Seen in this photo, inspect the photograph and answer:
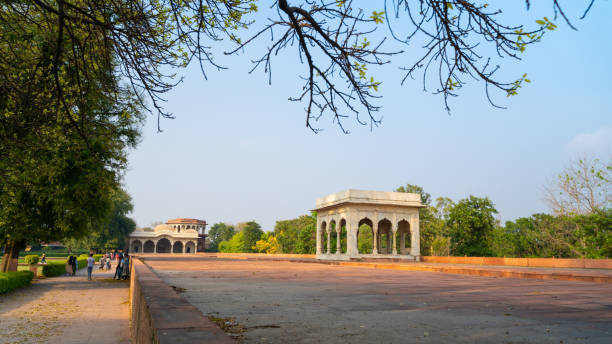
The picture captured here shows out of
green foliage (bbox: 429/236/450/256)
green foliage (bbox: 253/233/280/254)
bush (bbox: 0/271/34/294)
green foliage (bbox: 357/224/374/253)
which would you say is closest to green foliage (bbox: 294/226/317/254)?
green foliage (bbox: 357/224/374/253)

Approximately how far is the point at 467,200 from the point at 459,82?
31088 mm

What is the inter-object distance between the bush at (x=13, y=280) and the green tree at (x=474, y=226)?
93.2 feet

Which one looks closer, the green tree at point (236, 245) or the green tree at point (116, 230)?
the green tree at point (116, 230)

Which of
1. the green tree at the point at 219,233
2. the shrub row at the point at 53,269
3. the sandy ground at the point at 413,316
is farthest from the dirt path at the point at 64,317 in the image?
the green tree at the point at 219,233

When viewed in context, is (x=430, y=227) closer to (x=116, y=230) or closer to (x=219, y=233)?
(x=116, y=230)

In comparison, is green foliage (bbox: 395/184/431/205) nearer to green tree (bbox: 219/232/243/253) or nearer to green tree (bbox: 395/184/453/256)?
green tree (bbox: 395/184/453/256)

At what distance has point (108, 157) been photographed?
16.4 metres

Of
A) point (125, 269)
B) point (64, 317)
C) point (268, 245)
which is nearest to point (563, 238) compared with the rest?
point (125, 269)

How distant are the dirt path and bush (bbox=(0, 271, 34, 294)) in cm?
32

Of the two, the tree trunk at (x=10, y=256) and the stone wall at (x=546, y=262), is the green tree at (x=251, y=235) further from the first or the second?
the tree trunk at (x=10, y=256)

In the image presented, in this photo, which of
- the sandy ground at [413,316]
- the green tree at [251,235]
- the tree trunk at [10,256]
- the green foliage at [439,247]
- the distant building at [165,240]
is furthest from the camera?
the green tree at [251,235]

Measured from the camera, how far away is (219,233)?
4582 inches

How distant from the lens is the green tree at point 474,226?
3219cm

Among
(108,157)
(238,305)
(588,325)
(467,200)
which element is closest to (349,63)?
(238,305)
